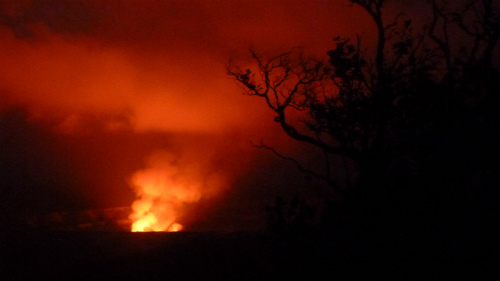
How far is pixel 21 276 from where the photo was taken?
8141 mm

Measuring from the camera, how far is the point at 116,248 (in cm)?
1111

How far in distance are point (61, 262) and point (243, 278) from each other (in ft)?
10.7

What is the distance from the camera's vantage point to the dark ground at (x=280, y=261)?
7.64m

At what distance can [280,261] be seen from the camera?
828cm

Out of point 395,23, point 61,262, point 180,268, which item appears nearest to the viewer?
point 180,268

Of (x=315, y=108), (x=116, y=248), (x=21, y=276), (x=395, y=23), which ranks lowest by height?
(x=21, y=276)

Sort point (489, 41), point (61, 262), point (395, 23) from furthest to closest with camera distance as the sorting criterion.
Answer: point (395, 23) < point (489, 41) < point (61, 262)

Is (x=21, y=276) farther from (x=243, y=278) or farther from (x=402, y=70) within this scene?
(x=402, y=70)

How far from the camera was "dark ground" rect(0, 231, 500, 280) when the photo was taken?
764 centimetres

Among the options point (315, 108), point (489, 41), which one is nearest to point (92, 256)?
point (315, 108)

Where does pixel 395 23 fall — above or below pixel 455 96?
above

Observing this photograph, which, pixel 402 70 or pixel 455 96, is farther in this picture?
pixel 402 70

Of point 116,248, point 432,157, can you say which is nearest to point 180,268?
point 116,248

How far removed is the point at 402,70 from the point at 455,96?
1665 mm
